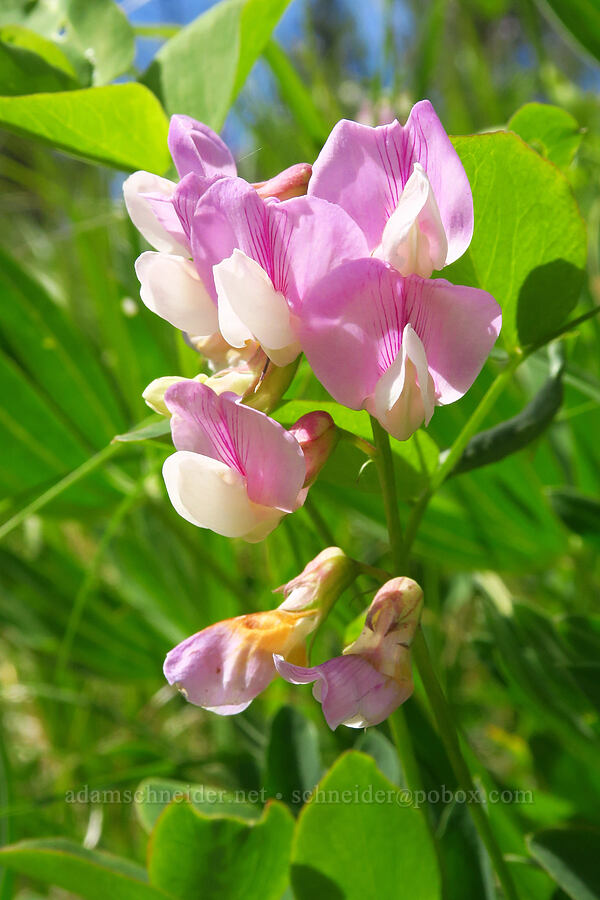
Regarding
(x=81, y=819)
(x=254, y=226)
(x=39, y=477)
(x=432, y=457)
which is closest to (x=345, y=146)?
(x=254, y=226)

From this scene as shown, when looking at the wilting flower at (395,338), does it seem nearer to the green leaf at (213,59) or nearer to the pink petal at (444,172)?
the pink petal at (444,172)

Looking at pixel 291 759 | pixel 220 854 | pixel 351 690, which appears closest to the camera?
pixel 351 690

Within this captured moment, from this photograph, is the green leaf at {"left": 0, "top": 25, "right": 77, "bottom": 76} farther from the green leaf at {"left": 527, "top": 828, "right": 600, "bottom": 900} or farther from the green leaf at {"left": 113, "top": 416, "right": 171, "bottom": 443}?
the green leaf at {"left": 527, "top": 828, "right": 600, "bottom": 900}

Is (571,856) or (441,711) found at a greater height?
(441,711)

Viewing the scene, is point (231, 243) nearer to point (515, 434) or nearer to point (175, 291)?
point (175, 291)

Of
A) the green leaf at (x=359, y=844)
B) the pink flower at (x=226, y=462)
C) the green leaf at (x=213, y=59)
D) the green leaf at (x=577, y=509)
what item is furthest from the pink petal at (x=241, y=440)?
the green leaf at (x=577, y=509)

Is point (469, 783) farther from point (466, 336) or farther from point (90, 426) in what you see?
point (90, 426)

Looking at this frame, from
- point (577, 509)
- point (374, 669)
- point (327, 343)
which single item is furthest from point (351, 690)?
point (577, 509)
